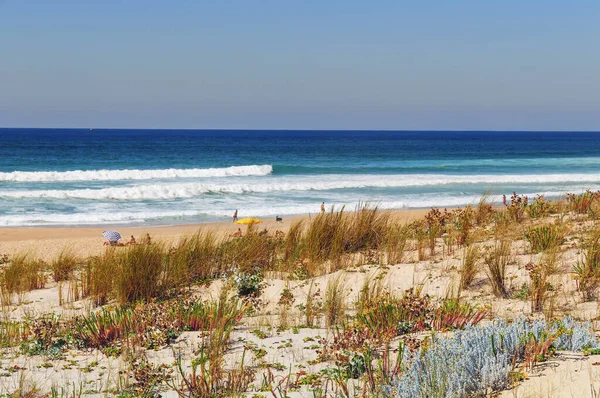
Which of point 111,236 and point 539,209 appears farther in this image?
point 111,236

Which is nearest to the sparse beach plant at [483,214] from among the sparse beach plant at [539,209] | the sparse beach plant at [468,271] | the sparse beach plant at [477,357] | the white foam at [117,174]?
the sparse beach plant at [539,209]

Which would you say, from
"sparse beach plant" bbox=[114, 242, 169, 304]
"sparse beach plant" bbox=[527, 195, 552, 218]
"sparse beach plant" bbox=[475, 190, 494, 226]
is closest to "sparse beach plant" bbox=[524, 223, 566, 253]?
"sparse beach plant" bbox=[475, 190, 494, 226]

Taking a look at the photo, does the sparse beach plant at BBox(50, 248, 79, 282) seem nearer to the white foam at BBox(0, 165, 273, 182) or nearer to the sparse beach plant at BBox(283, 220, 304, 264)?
the sparse beach plant at BBox(283, 220, 304, 264)

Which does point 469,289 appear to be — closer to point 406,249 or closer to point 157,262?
point 406,249

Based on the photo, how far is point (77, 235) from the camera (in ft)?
56.0

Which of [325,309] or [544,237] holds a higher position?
[544,237]

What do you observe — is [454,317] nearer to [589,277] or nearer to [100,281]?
[589,277]

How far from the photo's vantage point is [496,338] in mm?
4516

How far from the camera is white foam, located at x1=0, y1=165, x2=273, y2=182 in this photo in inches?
1398

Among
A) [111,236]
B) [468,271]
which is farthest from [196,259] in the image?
[111,236]

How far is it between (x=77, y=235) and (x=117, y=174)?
22.0 meters

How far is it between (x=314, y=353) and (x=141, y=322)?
182 cm

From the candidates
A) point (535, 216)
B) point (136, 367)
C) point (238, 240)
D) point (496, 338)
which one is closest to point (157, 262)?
point (238, 240)

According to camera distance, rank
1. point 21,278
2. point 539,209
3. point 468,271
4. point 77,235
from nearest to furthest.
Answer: point 468,271 → point 21,278 → point 539,209 → point 77,235
